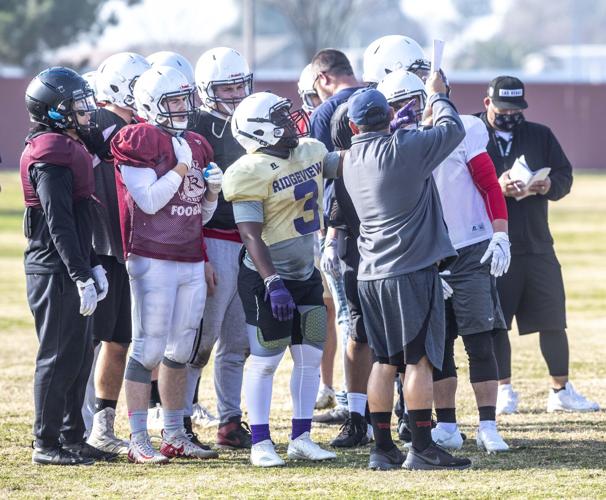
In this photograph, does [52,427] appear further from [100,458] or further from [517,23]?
[517,23]

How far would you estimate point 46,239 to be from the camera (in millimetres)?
6383

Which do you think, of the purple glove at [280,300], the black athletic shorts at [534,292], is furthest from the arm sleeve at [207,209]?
the black athletic shorts at [534,292]

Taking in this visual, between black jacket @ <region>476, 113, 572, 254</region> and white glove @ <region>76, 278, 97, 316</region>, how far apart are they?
3.03m

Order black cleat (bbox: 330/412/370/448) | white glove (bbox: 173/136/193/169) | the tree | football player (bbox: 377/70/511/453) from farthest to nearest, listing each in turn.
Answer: the tree
black cleat (bbox: 330/412/370/448)
football player (bbox: 377/70/511/453)
white glove (bbox: 173/136/193/169)

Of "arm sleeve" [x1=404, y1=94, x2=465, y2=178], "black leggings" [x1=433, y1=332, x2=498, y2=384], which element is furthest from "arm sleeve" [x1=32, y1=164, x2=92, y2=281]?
"black leggings" [x1=433, y1=332, x2=498, y2=384]

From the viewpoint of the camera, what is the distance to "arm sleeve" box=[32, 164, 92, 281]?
618 centimetres

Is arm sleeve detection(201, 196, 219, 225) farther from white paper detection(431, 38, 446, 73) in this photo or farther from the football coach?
the football coach

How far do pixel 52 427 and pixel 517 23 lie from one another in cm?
10714

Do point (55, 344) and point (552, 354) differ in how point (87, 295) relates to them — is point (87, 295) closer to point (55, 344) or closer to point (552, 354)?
point (55, 344)

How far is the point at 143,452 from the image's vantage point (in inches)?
256

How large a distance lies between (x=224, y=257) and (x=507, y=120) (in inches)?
86.7

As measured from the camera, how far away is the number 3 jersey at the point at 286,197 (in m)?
6.31

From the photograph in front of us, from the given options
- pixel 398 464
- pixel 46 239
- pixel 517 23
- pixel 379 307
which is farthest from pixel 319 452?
pixel 517 23

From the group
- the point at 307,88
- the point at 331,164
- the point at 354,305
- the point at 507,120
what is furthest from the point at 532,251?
the point at 331,164
